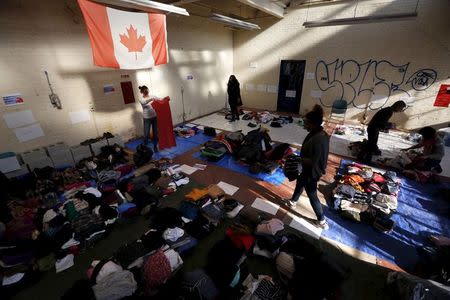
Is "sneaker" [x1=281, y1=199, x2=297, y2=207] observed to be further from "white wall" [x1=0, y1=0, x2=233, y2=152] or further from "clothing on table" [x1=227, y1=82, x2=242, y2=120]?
"clothing on table" [x1=227, y1=82, x2=242, y2=120]

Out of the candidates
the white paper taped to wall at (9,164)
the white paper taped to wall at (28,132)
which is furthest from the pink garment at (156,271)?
the white paper taped to wall at (28,132)

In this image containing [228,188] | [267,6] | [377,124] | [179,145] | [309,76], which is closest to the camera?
[228,188]

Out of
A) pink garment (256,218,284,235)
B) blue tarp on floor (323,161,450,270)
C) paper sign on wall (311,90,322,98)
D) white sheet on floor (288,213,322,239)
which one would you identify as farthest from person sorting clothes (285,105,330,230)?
paper sign on wall (311,90,322,98)

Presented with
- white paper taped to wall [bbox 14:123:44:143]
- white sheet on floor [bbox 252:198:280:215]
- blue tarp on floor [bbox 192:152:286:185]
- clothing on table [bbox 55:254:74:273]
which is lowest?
clothing on table [bbox 55:254:74:273]

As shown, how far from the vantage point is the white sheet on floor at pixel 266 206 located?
3.80 metres

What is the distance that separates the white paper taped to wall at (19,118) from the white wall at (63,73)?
0.25 ft

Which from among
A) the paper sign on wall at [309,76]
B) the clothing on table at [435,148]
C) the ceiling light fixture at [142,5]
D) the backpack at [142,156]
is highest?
the ceiling light fixture at [142,5]

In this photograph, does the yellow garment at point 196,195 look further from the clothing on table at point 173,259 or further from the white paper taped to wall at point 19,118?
the white paper taped to wall at point 19,118

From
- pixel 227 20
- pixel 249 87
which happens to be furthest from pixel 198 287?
pixel 249 87

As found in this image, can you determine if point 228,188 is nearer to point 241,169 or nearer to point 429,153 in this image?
point 241,169

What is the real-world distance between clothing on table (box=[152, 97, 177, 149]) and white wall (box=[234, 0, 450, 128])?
5.55 meters

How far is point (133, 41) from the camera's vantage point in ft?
15.2

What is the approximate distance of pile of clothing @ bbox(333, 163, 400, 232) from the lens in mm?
3441

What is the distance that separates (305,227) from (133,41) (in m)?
5.09
